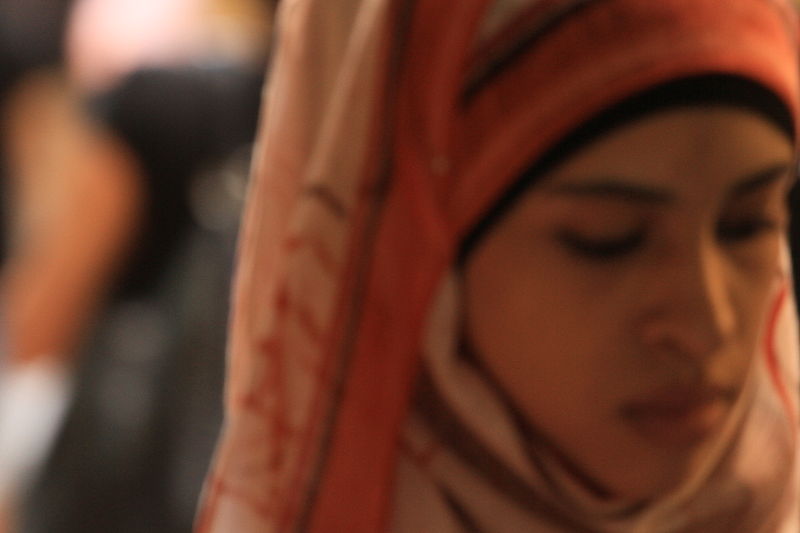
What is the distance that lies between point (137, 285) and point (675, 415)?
0.57 m

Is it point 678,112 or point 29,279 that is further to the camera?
point 29,279

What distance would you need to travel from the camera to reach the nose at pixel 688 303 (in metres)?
0.43

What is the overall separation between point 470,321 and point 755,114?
0.15 m

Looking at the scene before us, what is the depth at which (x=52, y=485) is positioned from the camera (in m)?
0.86

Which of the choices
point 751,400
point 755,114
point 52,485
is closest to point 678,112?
point 755,114

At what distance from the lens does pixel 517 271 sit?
0.45 m

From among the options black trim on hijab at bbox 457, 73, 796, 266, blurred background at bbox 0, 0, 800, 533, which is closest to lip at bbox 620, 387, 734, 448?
black trim on hijab at bbox 457, 73, 796, 266

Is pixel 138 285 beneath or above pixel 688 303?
above

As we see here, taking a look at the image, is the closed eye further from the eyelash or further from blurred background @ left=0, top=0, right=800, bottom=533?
blurred background @ left=0, top=0, right=800, bottom=533

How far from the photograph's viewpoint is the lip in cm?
45

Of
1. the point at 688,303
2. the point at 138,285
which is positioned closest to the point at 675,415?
the point at 688,303

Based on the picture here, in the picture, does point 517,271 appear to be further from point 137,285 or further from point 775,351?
point 137,285

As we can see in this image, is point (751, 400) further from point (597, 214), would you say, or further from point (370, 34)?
point (370, 34)

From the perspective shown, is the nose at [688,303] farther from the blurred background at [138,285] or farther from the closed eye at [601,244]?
the blurred background at [138,285]
